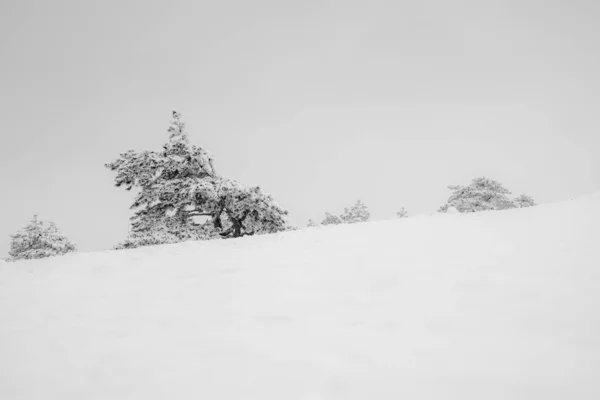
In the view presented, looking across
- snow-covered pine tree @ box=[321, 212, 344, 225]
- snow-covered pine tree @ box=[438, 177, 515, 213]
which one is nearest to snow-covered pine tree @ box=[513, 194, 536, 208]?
snow-covered pine tree @ box=[438, 177, 515, 213]

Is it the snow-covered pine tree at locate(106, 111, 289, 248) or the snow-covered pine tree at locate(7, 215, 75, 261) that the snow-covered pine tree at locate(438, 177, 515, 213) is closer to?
the snow-covered pine tree at locate(106, 111, 289, 248)

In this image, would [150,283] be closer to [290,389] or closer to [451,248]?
[290,389]

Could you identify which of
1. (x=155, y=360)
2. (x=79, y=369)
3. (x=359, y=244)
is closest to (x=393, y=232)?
(x=359, y=244)

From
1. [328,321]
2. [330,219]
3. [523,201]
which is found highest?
[523,201]

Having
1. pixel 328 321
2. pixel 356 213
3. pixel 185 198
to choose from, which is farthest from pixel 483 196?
pixel 328 321

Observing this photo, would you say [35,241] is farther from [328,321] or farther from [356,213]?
[356,213]

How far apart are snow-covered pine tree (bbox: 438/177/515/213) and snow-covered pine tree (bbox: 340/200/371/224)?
9.48 m

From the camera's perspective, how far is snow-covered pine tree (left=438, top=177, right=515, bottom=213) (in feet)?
75.1

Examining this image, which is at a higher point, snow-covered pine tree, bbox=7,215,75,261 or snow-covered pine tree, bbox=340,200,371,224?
snow-covered pine tree, bbox=340,200,371,224

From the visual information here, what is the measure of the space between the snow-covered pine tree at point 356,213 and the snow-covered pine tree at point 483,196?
9477 millimetres

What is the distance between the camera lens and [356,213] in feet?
105

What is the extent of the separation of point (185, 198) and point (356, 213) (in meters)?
22.7

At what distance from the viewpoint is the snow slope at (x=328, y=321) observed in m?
2.05

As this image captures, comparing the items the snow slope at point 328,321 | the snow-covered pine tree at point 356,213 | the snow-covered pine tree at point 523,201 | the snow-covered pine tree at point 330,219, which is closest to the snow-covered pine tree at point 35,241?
the snow slope at point 328,321
